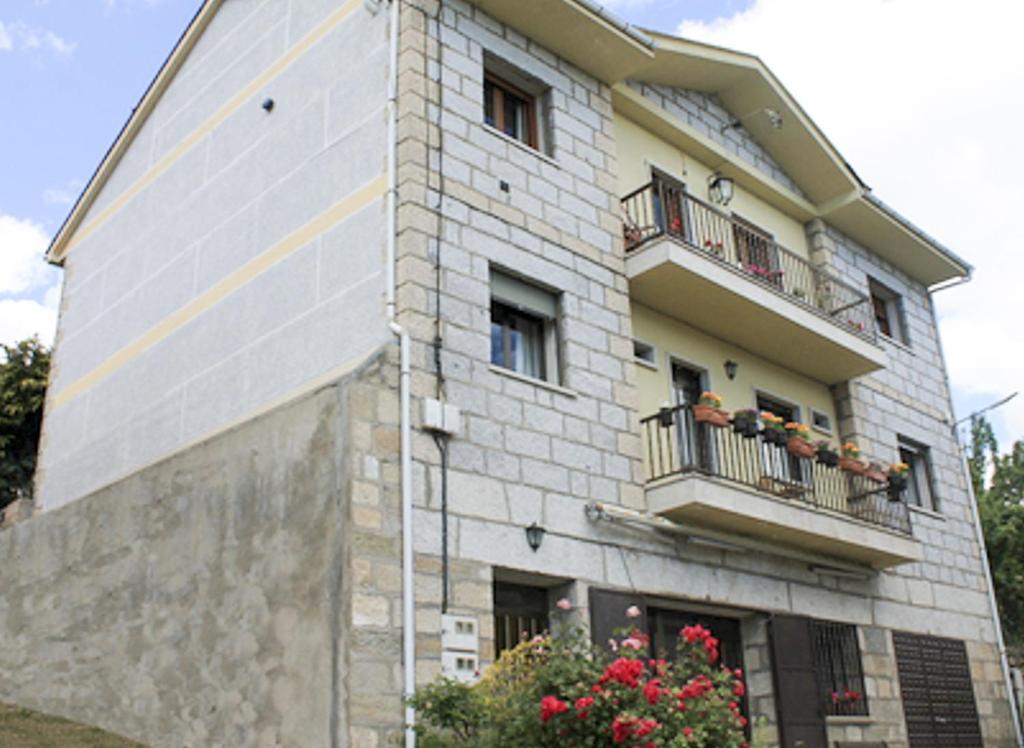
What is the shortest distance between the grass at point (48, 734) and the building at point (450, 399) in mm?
186

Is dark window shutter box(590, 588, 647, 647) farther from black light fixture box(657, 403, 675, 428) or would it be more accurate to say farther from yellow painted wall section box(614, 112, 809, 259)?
yellow painted wall section box(614, 112, 809, 259)

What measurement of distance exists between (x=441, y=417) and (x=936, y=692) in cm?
888

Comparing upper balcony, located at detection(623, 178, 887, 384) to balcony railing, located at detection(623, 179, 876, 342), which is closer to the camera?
upper balcony, located at detection(623, 178, 887, 384)

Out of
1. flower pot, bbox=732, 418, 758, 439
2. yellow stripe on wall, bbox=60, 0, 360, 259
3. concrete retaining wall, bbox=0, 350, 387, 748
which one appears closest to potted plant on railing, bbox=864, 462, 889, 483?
flower pot, bbox=732, 418, 758, 439

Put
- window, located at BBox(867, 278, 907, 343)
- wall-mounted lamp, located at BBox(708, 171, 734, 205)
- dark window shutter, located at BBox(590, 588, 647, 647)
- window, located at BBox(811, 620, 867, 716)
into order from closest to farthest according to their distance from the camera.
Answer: dark window shutter, located at BBox(590, 588, 647, 647)
window, located at BBox(811, 620, 867, 716)
wall-mounted lamp, located at BBox(708, 171, 734, 205)
window, located at BBox(867, 278, 907, 343)

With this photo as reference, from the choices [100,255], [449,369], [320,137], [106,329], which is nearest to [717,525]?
[449,369]

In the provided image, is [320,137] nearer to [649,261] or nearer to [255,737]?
[649,261]

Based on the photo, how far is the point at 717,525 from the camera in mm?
12094

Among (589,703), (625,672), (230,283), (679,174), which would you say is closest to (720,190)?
(679,174)

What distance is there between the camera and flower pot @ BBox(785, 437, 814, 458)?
1345 cm

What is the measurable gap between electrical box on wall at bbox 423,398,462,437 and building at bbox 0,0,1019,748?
0.09 feet

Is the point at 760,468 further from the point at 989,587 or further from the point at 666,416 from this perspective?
the point at 989,587

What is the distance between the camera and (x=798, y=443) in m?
13.5

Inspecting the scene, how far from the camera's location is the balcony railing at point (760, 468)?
12.2m
